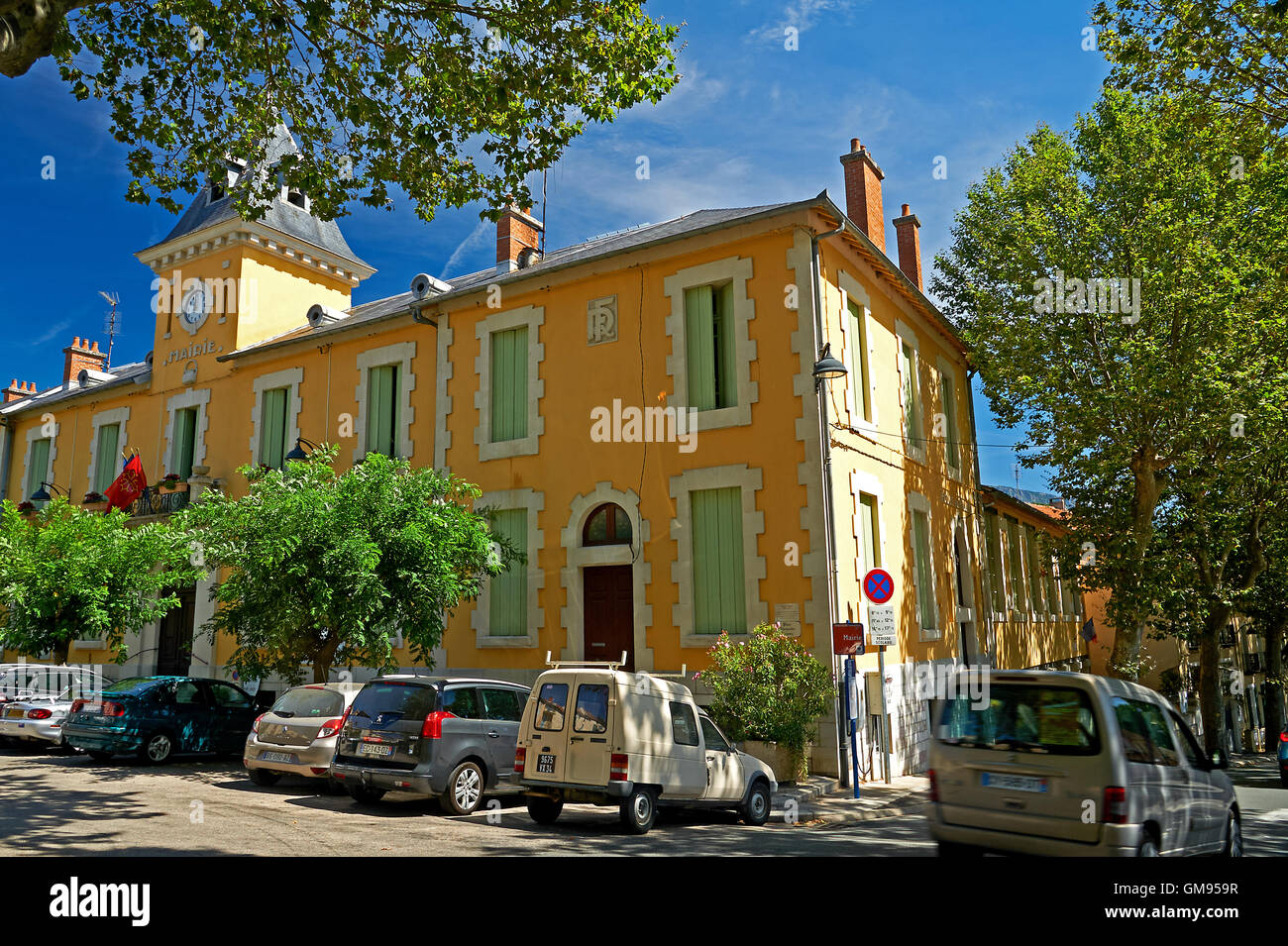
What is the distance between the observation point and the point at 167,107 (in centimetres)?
1026

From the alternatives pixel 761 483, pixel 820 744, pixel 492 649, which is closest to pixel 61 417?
pixel 492 649

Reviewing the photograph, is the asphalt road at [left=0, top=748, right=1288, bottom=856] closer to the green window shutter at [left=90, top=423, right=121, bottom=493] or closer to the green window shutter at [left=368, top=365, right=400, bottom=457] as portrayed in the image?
the green window shutter at [left=368, top=365, right=400, bottom=457]

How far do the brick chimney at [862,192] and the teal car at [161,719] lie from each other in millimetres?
15504

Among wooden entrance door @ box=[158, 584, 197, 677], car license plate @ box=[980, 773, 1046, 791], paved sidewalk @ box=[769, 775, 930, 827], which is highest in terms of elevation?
wooden entrance door @ box=[158, 584, 197, 677]

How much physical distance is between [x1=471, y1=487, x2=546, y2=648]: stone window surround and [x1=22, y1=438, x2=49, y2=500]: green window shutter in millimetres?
19734

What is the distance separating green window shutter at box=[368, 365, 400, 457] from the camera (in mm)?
20016

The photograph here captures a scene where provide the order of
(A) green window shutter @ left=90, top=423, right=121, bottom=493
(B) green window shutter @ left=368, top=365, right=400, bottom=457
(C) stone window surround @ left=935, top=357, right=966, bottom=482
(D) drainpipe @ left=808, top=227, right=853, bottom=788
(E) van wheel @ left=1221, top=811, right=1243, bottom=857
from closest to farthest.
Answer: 1. (E) van wheel @ left=1221, top=811, right=1243, bottom=857
2. (D) drainpipe @ left=808, top=227, right=853, bottom=788
3. (B) green window shutter @ left=368, top=365, right=400, bottom=457
4. (C) stone window surround @ left=935, top=357, right=966, bottom=482
5. (A) green window shutter @ left=90, top=423, right=121, bottom=493

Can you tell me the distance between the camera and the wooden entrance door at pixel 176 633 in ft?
75.1

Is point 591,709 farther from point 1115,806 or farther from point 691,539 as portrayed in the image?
point 691,539

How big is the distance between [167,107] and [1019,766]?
11352 mm

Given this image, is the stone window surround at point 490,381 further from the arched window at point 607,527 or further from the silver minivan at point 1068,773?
the silver minivan at point 1068,773

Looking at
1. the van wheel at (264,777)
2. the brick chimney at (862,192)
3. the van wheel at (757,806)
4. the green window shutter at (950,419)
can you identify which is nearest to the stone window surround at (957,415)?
the green window shutter at (950,419)

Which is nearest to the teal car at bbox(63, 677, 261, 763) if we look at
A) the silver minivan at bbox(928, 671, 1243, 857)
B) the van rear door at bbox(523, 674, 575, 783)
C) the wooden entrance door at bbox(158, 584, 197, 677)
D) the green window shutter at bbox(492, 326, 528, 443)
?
the green window shutter at bbox(492, 326, 528, 443)
